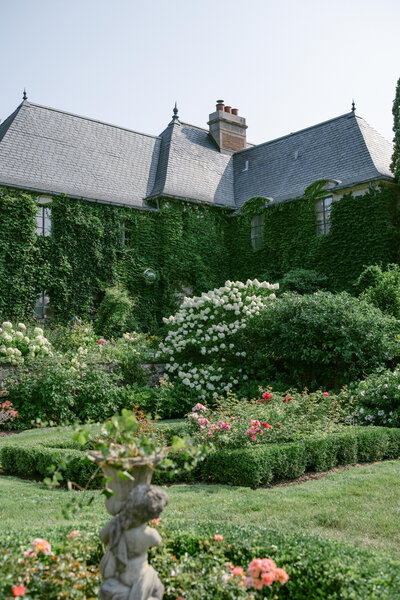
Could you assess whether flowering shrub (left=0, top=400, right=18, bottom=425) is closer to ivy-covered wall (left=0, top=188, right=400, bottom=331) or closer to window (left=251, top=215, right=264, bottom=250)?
ivy-covered wall (left=0, top=188, right=400, bottom=331)

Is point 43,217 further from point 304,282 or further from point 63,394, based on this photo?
point 63,394

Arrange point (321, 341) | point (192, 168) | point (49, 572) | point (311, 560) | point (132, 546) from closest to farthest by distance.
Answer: point (132, 546) < point (49, 572) < point (311, 560) < point (321, 341) < point (192, 168)

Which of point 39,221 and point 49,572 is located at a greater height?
point 39,221

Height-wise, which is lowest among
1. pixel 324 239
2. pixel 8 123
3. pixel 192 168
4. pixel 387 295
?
pixel 387 295

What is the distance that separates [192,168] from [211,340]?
9.77 m

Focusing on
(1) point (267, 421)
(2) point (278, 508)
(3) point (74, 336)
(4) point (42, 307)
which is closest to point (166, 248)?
(4) point (42, 307)

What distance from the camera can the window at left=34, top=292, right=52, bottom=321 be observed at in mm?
16562

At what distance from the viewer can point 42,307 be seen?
656 inches

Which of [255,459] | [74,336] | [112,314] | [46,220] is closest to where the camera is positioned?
[255,459]

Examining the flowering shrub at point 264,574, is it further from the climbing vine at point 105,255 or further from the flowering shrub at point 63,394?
Answer: the climbing vine at point 105,255

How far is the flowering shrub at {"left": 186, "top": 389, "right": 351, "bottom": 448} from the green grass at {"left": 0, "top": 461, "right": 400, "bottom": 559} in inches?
31.0

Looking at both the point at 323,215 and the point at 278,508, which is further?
the point at 323,215

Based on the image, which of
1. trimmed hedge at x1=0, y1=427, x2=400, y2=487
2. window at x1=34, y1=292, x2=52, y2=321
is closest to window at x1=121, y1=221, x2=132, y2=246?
window at x1=34, y1=292, x2=52, y2=321

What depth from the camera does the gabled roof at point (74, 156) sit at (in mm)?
16891
